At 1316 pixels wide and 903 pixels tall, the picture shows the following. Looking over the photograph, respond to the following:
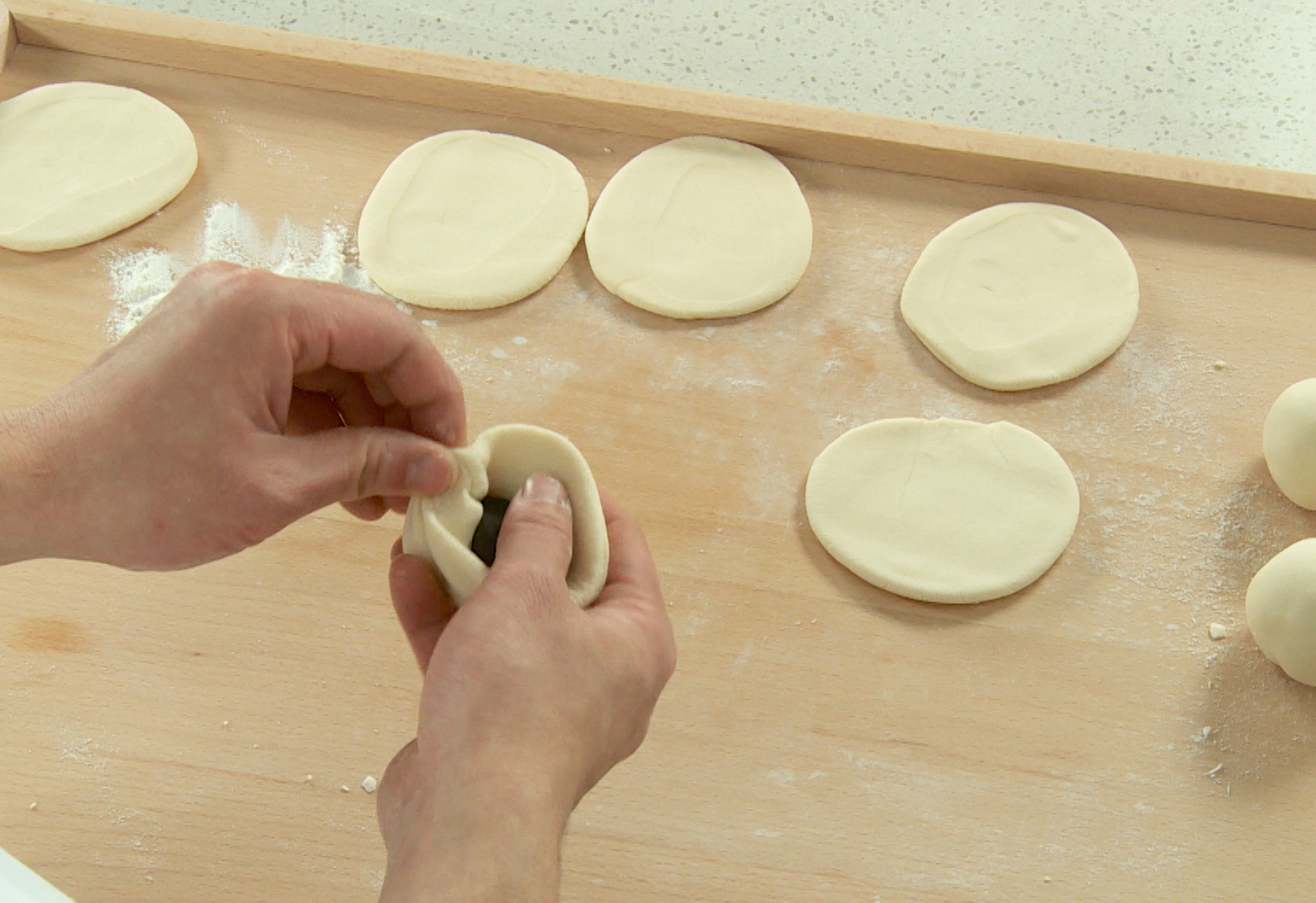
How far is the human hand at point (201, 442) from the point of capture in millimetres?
878

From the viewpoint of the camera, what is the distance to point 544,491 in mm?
948

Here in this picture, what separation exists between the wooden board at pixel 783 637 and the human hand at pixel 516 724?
0.29 m

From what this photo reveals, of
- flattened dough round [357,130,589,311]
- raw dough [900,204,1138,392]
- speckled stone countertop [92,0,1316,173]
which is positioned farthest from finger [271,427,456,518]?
speckled stone countertop [92,0,1316,173]

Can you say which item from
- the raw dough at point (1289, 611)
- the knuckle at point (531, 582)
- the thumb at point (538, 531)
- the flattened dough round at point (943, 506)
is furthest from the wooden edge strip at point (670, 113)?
the knuckle at point (531, 582)

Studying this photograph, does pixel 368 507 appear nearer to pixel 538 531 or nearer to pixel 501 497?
pixel 501 497

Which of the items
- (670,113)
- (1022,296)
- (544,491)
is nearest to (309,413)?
(544,491)

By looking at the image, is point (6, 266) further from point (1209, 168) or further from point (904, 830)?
point (1209, 168)

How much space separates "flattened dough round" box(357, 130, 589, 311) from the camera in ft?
4.59

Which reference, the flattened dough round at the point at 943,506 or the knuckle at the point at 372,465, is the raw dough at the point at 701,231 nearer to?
the flattened dough round at the point at 943,506

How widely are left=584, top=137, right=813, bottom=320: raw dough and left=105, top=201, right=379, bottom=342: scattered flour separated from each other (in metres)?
0.36

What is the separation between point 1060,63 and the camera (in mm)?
1841

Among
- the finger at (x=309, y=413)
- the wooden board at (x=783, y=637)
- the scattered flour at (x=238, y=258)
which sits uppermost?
the finger at (x=309, y=413)

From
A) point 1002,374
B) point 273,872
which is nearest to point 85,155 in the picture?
point 273,872

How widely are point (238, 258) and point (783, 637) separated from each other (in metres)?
0.92
